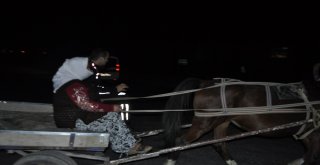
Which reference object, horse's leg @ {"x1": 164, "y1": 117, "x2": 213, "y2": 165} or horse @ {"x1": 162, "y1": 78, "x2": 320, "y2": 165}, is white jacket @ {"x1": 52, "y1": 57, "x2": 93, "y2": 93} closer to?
horse @ {"x1": 162, "y1": 78, "x2": 320, "y2": 165}

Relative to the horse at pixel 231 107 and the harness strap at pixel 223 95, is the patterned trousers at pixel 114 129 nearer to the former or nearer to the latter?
the horse at pixel 231 107

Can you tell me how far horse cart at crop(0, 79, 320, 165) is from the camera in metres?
4.66

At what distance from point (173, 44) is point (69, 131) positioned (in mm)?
29570

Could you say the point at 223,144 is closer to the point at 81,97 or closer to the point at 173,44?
the point at 81,97

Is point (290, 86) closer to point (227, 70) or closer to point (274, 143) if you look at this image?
point (274, 143)

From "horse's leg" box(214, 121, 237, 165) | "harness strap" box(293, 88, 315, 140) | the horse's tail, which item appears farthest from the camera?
"horse's leg" box(214, 121, 237, 165)

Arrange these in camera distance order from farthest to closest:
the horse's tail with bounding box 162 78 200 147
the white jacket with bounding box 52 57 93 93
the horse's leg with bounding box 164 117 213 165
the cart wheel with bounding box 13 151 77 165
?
the horse's leg with bounding box 164 117 213 165 < the horse's tail with bounding box 162 78 200 147 < the white jacket with bounding box 52 57 93 93 < the cart wheel with bounding box 13 151 77 165

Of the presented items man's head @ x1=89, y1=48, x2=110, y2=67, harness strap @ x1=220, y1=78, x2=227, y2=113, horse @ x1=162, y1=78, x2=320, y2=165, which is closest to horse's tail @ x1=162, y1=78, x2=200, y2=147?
horse @ x1=162, y1=78, x2=320, y2=165

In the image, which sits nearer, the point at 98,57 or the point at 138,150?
the point at 98,57

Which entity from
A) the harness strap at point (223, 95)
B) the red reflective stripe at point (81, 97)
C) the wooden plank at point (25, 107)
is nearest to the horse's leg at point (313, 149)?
the harness strap at point (223, 95)

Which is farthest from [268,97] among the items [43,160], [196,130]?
[43,160]

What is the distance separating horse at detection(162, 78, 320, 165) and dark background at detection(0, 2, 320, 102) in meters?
18.5

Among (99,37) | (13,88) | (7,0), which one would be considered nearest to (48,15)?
(7,0)

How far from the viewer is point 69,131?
484 centimetres
